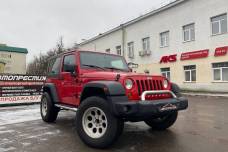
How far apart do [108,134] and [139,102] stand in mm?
816

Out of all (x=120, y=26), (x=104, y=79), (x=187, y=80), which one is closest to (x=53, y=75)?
(x=104, y=79)

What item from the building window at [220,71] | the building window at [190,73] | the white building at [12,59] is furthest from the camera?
the white building at [12,59]

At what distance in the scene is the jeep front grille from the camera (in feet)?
17.1

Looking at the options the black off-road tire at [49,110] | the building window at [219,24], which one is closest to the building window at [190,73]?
the building window at [219,24]

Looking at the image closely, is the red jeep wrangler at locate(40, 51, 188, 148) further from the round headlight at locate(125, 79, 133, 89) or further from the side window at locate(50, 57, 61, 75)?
the side window at locate(50, 57, 61, 75)

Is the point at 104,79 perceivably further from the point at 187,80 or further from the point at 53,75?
the point at 187,80

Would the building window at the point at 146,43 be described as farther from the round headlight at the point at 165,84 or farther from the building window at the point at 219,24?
the round headlight at the point at 165,84

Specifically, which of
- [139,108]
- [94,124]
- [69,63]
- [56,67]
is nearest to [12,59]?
[56,67]

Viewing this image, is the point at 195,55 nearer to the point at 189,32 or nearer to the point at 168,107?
the point at 189,32

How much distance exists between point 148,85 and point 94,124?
133 cm

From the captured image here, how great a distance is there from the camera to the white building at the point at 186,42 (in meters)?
20.4

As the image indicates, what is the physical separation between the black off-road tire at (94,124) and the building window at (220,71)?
16874 millimetres

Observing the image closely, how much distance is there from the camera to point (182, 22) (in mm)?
23859

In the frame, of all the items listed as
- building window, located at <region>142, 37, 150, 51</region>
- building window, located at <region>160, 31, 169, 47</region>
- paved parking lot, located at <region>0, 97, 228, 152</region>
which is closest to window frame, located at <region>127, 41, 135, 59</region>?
building window, located at <region>142, 37, 150, 51</region>
